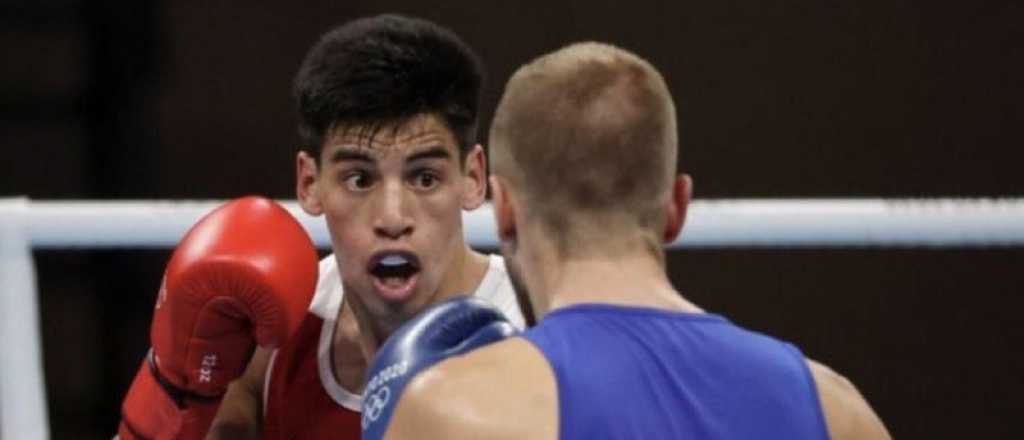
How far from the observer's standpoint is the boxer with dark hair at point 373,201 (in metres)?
2.06

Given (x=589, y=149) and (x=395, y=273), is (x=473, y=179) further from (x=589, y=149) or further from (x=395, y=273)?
(x=589, y=149)

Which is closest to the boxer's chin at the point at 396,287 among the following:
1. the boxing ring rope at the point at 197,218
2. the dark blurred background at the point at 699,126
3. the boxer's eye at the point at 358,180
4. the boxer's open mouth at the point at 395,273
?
the boxer's open mouth at the point at 395,273

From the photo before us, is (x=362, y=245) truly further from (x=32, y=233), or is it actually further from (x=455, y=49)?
(x=32, y=233)

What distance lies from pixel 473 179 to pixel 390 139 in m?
0.14

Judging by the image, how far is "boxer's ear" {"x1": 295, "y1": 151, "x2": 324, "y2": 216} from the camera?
7.06 ft

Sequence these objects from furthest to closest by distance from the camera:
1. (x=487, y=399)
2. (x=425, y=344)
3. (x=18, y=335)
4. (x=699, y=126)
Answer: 1. (x=699, y=126)
2. (x=18, y=335)
3. (x=425, y=344)
4. (x=487, y=399)

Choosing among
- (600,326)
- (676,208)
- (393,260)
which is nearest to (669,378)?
(600,326)

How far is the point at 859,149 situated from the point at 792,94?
147 mm

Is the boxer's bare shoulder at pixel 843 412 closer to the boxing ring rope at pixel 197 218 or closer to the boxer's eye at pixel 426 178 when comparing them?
the boxer's eye at pixel 426 178

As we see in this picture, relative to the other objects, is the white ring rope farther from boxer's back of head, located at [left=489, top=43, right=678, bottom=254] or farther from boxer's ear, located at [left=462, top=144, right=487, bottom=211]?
boxer's back of head, located at [left=489, top=43, right=678, bottom=254]

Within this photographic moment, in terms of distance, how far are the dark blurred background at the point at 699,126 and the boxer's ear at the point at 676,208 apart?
1506 millimetres

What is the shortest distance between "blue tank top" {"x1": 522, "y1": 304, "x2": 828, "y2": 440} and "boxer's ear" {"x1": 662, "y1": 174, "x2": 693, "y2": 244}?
9cm

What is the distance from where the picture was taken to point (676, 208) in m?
1.46

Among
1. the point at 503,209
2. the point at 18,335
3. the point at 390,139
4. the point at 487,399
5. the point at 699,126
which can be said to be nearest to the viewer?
the point at 487,399
